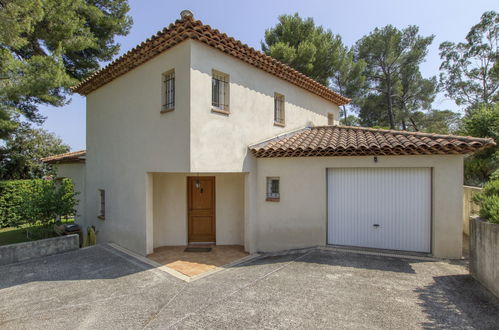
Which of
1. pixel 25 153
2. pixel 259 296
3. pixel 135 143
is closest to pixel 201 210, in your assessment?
pixel 135 143

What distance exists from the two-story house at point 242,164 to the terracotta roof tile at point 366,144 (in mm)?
43

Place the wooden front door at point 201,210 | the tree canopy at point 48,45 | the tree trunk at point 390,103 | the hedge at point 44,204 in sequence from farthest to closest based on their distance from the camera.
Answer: the tree trunk at point 390,103 < the tree canopy at point 48,45 < the wooden front door at point 201,210 < the hedge at point 44,204

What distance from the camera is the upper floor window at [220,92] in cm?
906

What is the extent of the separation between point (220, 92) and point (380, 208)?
7.30 m

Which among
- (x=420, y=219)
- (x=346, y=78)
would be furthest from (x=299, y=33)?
(x=420, y=219)

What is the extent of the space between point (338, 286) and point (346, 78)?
82.9 ft

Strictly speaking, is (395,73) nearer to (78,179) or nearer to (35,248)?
(78,179)

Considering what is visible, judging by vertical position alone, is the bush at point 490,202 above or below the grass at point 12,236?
above

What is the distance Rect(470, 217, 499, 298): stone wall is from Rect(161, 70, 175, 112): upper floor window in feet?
31.7

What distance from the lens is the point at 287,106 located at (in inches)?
477

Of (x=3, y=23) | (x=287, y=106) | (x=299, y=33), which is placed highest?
(x=299, y=33)

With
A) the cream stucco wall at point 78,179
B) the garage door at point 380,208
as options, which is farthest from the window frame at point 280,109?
the cream stucco wall at point 78,179

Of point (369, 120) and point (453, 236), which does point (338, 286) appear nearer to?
point (453, 236)

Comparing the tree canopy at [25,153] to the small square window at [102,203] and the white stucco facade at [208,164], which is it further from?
the white stucco facade at [208,164]
